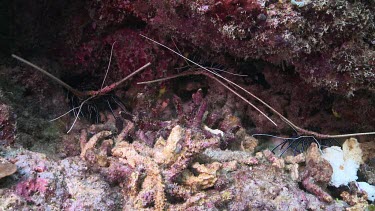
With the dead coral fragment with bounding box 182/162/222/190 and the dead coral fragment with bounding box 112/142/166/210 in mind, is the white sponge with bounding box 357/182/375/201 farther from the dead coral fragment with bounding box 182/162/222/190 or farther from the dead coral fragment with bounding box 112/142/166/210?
the dead coral fragment with bounding box 112/142/166/210

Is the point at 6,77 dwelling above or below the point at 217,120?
below

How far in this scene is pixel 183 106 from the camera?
415 cm

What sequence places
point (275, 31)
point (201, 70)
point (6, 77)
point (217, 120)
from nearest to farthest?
point (275, 31) → point (6, 77) → point (201, 70) → point (217, 120)

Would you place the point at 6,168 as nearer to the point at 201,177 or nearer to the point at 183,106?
the point at 201,177

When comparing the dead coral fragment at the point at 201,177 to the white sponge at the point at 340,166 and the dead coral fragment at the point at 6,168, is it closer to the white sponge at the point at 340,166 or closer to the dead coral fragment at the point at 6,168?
the dead coral fragment at the point at 6,168

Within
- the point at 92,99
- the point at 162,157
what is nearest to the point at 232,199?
the point at 162,157

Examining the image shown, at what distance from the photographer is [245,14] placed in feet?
8.56

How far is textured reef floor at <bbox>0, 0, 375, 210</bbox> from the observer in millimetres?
2484

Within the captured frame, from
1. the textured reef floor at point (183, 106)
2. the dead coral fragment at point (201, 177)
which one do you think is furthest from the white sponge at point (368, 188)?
the dead coral fragment at point (201, 177)

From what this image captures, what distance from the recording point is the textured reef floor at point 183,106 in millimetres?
2484

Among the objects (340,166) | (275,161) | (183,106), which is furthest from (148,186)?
(340,166)

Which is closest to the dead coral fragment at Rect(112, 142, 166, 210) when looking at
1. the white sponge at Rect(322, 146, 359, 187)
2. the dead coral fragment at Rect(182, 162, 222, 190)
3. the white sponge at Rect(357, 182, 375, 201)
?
the dead coral fragment at Rect(182, 162, 222, 190)

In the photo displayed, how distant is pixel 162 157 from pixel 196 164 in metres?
0.33

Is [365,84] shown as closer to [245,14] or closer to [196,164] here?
[245,14]
